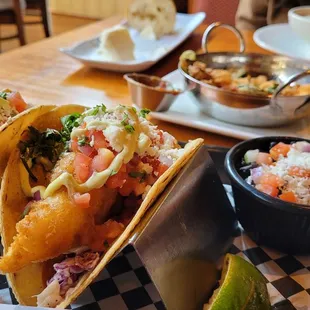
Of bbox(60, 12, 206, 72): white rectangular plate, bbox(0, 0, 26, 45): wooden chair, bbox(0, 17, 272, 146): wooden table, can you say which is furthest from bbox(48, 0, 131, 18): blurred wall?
bbox(0, 17, 272, 146): wooden table

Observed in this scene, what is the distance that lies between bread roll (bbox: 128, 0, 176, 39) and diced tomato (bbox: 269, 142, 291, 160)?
1.29m

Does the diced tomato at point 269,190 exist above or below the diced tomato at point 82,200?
below

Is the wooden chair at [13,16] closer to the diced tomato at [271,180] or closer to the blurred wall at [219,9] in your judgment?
the blurred wall at [219,9]

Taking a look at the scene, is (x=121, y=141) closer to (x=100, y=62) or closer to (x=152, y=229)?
(x=152, y=229)

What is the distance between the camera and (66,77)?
6.41 feet

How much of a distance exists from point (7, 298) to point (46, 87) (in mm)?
1095

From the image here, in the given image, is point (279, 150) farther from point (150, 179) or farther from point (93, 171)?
point (93, 171)

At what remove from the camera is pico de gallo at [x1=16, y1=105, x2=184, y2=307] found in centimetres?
83

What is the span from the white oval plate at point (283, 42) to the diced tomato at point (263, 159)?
763 millimetres

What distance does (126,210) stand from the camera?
94 centimetres

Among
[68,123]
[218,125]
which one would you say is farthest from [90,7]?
[68,123]

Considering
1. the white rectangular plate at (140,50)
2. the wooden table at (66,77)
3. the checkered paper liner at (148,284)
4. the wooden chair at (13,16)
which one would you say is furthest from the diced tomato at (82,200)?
the wooden chair at (13,16)

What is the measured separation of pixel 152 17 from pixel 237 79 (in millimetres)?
837

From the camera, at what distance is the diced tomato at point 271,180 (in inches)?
41.7
